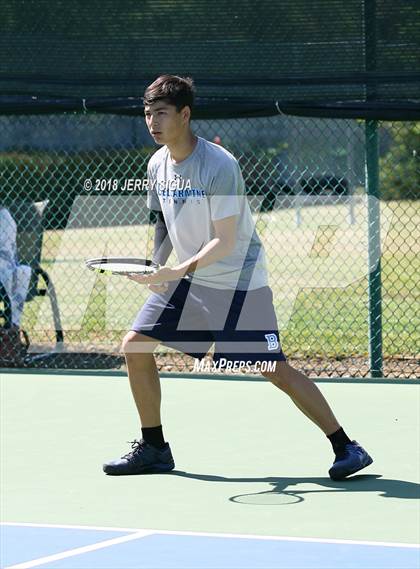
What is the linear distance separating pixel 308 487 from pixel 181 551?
52.7 inches

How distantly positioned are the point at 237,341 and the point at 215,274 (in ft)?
1.25

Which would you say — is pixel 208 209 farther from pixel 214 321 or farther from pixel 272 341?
pixel 272 341

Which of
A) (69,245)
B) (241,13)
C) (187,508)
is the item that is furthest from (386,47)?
(69,245)

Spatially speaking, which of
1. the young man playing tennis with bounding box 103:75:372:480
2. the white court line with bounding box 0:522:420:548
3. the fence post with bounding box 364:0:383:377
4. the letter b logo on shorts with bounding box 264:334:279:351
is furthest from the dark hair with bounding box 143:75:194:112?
the fence post with bounding box 364:0:383:377

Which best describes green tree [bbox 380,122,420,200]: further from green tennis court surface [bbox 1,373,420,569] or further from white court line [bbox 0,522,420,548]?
white court line [bbox 0,522,420,548]

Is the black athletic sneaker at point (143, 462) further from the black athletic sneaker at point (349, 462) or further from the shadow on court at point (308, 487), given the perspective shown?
the black athletic sneaker at point (349, 462)

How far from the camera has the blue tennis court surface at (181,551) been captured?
5148mm

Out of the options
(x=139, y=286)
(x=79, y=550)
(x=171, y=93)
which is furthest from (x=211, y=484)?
(x=139, y=286)

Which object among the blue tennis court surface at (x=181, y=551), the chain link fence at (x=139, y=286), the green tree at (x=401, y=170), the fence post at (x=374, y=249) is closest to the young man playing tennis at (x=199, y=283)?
the blue tennis court surface at (x=181, y=551)

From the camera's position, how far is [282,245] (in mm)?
19391

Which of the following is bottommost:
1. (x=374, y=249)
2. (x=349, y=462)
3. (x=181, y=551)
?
(x=181, y=551)

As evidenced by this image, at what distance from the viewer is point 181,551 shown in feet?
17.6

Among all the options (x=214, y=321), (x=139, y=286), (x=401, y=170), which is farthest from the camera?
(x=401, y=170)

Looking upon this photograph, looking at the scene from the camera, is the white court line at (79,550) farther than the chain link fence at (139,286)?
No
